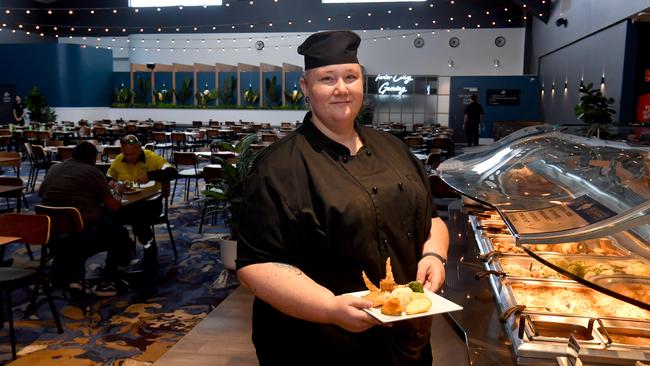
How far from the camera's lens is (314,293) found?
130cm

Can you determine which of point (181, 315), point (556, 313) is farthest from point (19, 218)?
point (556, 313)

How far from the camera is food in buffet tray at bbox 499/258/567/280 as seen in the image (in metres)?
2.16

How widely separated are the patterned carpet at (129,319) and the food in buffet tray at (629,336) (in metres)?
2.52

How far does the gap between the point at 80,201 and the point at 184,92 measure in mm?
15732

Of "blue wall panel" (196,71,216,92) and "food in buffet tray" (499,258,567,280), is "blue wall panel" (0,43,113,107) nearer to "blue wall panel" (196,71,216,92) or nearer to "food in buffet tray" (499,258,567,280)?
"blue wall panel" (196,71,216,92)

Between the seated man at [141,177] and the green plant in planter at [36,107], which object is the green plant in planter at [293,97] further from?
the seated man at [141,177]

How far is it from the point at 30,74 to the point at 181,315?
1863 cm

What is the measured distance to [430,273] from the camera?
1539 mm

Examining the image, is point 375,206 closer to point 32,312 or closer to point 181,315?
point 181,315

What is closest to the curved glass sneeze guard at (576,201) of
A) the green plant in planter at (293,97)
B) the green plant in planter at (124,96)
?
the green plant in planter at (293,97)

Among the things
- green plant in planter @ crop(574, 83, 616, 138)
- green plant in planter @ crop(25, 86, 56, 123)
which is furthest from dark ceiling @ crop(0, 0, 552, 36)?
green plant in planter @ crop(574, 83, 616, 138)

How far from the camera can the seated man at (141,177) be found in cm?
504

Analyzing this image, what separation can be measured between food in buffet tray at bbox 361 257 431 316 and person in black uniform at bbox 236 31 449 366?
77 millimetres

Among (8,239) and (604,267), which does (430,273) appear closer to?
(604,267)
